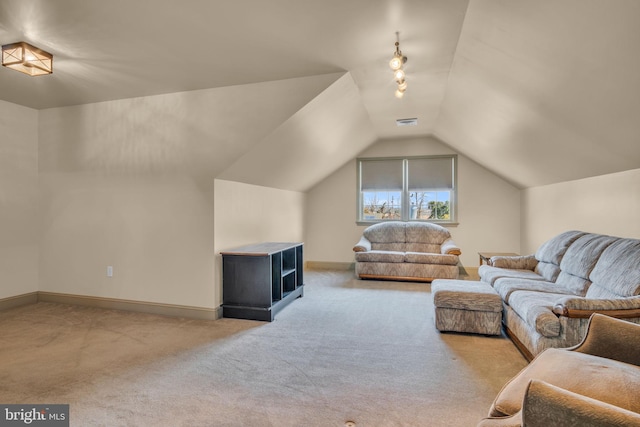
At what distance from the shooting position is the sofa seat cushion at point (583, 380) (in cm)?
123

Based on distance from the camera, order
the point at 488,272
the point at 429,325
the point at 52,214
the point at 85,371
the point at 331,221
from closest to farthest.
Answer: the point at 85,371 → the point at 429,325 → the point at 488,272 → the point at 52,214 → the point at 331,221

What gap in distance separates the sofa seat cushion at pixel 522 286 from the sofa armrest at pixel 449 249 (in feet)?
6.16

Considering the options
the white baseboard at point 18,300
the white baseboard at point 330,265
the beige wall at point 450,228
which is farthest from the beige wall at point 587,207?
the white baseboard at point 18,300

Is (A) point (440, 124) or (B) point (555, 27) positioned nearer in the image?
(B) point (555, 27)

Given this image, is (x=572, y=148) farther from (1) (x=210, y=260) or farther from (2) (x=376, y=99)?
(1) (x=210, y=260)

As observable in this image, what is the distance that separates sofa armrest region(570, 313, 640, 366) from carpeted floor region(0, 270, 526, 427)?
2.42ft

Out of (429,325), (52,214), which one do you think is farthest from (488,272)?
(52,214)

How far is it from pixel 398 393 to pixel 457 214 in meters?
4.71

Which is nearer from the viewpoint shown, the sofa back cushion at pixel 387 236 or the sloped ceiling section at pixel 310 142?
the sloped ceiling section at pixel 310 142

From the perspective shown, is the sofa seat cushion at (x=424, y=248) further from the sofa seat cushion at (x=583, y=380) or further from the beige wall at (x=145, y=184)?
the sofa seat cushion at (x=583, y=380)

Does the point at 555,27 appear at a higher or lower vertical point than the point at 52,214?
higher

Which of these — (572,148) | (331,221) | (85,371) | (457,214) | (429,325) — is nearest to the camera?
(85,371)

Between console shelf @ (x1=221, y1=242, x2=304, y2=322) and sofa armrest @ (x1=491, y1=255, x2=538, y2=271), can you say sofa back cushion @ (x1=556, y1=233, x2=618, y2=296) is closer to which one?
sofa armrest @ (x1=491, y1=255, x2=538, y2=271)

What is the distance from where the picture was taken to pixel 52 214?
4262 millimetres
